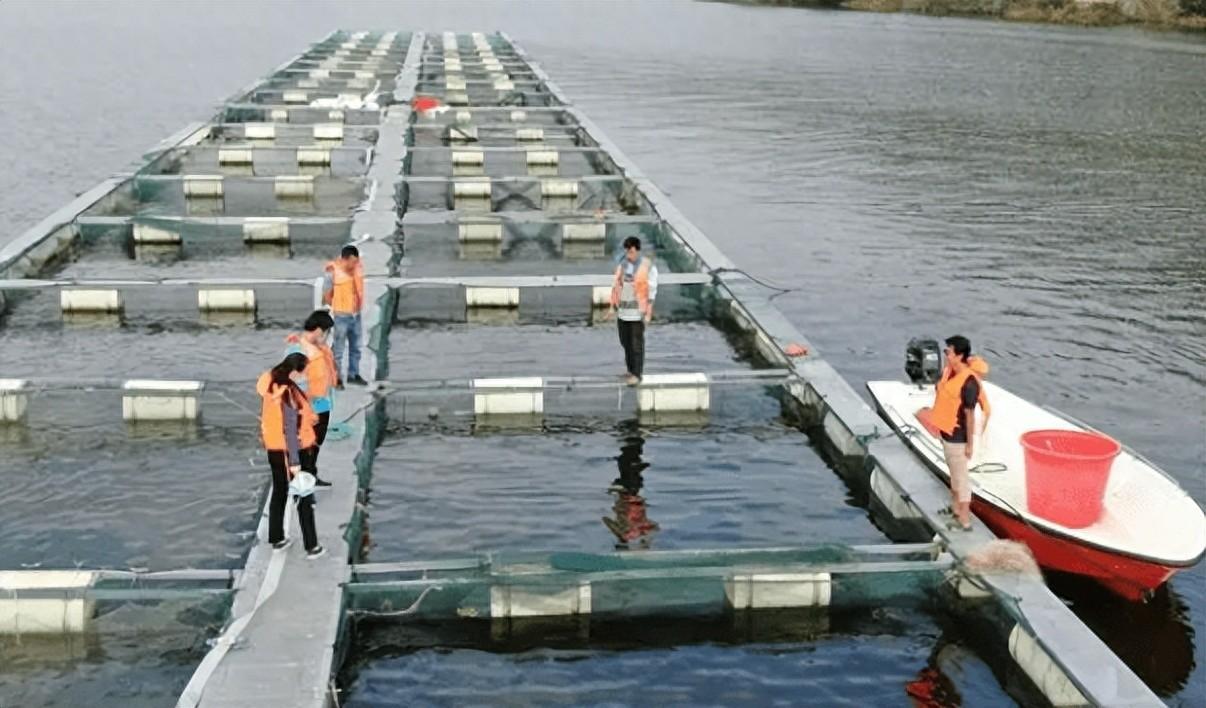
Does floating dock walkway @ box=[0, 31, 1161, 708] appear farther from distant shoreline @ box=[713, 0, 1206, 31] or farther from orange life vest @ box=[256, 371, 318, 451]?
distant shoreline @ box=[713, 0, 1206, 31]

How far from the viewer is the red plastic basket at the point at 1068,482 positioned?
53.0ft

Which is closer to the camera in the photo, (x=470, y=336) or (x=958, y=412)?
(x=958, y=412)

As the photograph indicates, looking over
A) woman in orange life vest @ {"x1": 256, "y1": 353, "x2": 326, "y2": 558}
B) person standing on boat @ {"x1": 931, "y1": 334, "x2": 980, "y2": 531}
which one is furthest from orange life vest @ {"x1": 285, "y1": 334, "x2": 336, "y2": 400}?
person standing on boat @ {"x1": 931, "y1": 334, "x2": 980, "y2": 531}

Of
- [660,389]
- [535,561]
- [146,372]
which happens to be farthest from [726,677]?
[146,372]

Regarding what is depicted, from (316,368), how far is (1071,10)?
101 m

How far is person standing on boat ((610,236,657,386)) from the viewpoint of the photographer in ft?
66.7

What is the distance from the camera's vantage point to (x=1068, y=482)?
16266 mm

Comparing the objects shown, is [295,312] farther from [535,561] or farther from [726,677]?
[726,677]

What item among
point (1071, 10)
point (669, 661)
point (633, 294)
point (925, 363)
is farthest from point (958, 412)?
point (1071, 10)

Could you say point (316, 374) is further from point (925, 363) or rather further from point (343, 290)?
point (925, 363)

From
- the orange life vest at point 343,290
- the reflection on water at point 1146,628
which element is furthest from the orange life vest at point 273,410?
the reflection on water at point 1146,628

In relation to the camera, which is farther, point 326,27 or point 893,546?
point 326,27

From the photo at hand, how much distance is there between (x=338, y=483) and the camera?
1714cm

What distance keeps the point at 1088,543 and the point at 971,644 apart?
203 centimetres
